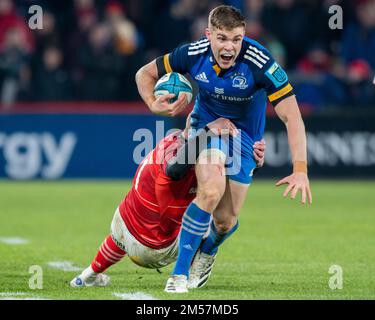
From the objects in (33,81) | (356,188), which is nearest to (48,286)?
(356,188)

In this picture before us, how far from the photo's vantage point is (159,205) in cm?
814

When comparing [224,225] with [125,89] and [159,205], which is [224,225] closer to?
[159,205]

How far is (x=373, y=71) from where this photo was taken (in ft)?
60.1

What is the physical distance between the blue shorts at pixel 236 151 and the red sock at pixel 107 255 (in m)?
1.00

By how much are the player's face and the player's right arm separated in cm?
40

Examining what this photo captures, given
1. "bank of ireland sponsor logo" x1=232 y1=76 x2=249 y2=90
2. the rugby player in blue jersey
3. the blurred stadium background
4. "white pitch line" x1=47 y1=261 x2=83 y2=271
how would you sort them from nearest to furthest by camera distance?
1. the rugby player in blue jersey
2. "bank of ireland sponsor logo" x1=232 y1=76 x2=249 y2=90
3. "white pitch line" x1=47 y1=261 x2=83 y2=271
4. the blurred stadium background

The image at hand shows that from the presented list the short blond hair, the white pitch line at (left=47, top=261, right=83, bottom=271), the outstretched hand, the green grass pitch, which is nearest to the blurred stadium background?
the green grass pitch

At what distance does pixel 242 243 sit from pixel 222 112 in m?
3.08

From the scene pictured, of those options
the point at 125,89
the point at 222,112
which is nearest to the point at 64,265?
the point at 222,112

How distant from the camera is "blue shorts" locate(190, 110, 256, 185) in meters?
8.20

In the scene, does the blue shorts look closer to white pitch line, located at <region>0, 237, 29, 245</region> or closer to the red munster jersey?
the red munster jersey

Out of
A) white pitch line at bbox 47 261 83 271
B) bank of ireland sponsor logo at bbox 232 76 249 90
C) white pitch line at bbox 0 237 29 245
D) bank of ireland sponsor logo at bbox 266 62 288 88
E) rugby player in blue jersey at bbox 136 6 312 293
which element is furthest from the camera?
white pitch line at bbox 0 237 29 245


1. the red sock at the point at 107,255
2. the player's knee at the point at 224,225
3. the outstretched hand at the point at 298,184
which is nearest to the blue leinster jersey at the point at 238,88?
the player's knee at the point at 224,225

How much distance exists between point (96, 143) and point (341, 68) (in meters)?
4.36
